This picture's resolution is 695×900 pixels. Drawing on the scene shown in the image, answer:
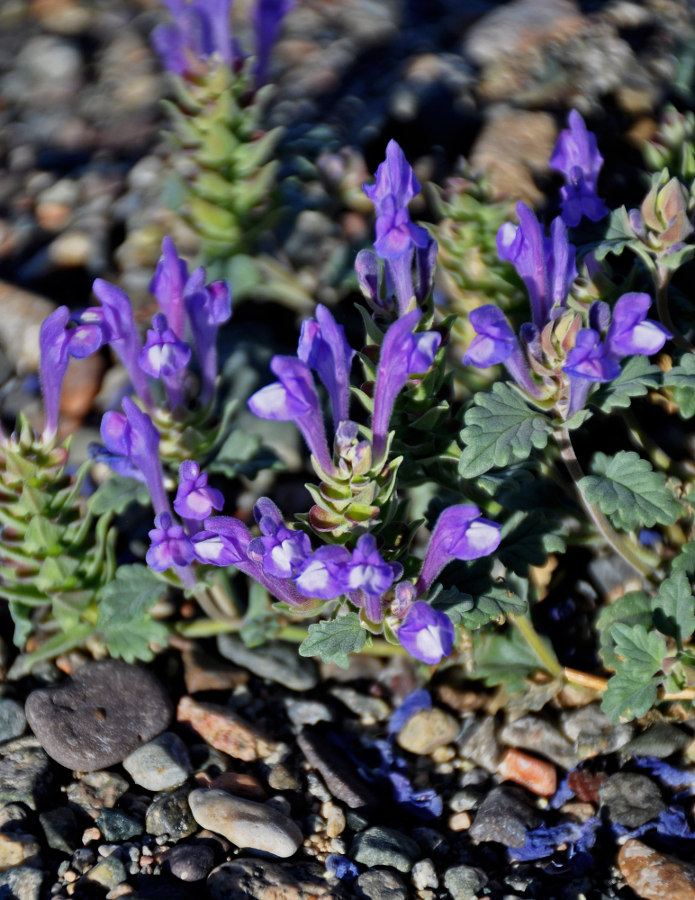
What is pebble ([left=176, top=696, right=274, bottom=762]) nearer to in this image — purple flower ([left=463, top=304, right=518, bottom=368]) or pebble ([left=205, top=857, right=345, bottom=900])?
pebble ([left=205, top=857, right=345, bottom=900])

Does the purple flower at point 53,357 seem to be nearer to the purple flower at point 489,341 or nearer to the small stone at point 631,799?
the purple flower at point 489,341

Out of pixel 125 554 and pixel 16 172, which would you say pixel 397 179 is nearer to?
pixel 125 554

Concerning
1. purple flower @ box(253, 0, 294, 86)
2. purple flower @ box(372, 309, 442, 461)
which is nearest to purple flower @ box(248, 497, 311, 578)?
purple flower @ box(372, 309, 442, 461)

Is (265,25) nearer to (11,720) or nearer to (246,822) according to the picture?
(11,720)

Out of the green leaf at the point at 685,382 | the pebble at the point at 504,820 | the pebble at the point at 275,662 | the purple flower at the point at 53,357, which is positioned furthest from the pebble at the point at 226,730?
the green leaf at the point at 685,382

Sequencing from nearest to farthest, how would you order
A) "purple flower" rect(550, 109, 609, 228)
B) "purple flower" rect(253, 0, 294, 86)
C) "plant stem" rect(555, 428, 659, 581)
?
"plant stem" rect(555, 428, 659, 581) → "purple flower" rect(550, 109, 609, 228) → "purple flower" rect(253, 0, 294, 86)

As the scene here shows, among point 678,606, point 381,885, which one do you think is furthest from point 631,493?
point 381,885
